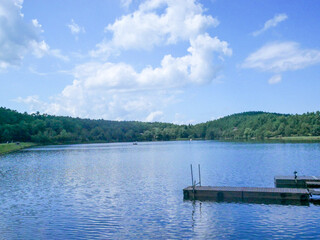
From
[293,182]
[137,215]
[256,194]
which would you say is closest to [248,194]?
[256,194]

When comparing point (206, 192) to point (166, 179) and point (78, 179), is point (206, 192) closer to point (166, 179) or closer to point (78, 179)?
point (166, 179)

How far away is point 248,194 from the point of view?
2327 centimetres

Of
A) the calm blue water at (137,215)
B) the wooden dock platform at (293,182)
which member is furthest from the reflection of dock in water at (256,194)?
the wooden dock platform at (293,182)

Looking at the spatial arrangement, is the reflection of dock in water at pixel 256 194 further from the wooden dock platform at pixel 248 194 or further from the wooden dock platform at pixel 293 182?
the wooden dock platform at pixel 293 182

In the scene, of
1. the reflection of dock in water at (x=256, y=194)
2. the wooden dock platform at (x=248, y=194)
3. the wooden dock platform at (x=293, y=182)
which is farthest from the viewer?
the wooden dock platform at (x=293, y=182)

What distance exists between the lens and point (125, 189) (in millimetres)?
29016

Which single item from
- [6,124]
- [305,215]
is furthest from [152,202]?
[6,124]

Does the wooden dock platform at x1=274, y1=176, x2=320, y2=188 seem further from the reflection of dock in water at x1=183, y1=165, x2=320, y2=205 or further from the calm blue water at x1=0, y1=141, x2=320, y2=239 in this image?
the reflection of dock in water at x1=183, y1=165, x2=320, y2=205

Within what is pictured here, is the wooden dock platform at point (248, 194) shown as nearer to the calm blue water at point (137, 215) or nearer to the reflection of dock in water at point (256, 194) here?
the reflection of dock in water at point (256, 194)

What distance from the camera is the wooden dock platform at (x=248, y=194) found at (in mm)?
22594

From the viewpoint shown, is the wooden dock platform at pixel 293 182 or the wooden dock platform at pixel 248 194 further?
the wooden dock platform at pixel 293 182

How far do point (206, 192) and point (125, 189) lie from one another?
8.14 meters

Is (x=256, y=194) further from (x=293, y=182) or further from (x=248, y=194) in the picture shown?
(x=293, y=182)

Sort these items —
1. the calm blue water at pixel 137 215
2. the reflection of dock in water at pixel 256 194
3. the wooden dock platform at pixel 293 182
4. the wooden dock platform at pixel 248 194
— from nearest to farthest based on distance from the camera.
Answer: the calm blue water at pixel 137 215
the reflection of dock in water at pixel 256 194
the wooden dock platform at pixel 248 194
the wooden dock platform at pixel 293 182
